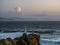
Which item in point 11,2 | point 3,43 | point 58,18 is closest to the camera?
point 3,43

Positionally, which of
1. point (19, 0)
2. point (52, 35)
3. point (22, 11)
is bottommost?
point (52, 35)

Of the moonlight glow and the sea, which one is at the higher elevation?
the moonlight glow

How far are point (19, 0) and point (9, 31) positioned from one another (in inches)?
20.8

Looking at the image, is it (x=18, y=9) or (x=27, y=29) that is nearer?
(x=18, y=9)

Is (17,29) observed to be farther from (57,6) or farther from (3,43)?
(3,43)

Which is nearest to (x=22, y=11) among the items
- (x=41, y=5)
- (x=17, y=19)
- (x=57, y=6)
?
(x=17, y=19)

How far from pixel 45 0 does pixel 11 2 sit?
1.70 ft

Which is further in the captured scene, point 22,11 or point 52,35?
point 52,35

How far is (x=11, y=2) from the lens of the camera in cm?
250

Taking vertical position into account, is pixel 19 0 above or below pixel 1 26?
above

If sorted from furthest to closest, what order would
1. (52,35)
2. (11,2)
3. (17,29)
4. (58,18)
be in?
(52,35) → (17,29) → (58,18) → (11,2)

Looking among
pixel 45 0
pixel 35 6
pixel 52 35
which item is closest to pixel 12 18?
pixel 35 6

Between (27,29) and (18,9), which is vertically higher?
(18,9)

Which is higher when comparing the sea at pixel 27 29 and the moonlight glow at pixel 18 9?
the moonlight glow at pixel 18 9
